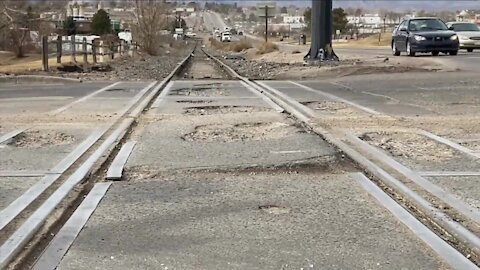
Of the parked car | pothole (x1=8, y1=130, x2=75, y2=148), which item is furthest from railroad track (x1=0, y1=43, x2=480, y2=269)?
the parked car

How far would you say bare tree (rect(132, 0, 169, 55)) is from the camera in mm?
63281

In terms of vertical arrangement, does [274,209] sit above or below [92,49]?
below

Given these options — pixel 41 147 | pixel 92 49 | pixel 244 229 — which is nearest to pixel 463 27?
pixel 92 49

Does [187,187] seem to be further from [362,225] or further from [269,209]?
[362,225]

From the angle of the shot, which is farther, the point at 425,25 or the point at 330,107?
the point at 425,25

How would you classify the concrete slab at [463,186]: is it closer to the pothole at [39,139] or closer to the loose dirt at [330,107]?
the pothole at [39,139]

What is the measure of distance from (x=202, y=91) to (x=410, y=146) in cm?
982

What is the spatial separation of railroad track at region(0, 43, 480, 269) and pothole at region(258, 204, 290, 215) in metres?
0.91

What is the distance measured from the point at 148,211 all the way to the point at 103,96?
11437 mm

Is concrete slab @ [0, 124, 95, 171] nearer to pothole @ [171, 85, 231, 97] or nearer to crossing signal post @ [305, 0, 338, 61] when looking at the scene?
pothole @ [171, 85, 231, 97]

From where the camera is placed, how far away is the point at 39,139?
10.2 m

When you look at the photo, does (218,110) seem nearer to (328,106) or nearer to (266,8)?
(328,106)

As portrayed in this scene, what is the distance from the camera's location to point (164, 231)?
568 centimetres

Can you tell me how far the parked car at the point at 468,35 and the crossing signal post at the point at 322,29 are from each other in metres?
11.0
